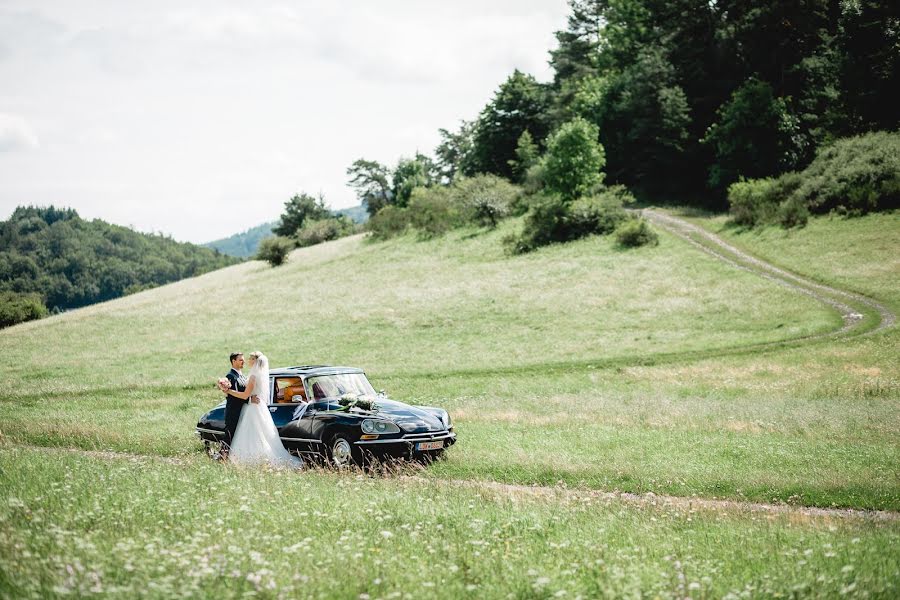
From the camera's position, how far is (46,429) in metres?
17.6

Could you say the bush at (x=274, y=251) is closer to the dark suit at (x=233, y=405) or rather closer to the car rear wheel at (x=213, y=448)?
the car rear wheel at (x=213, y=448)

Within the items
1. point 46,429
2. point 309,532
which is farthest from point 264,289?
point 309,532

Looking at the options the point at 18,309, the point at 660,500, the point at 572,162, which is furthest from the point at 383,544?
the point at 18,309

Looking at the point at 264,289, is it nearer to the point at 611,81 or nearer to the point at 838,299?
the point at 838,299

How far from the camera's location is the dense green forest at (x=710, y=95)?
188 feet

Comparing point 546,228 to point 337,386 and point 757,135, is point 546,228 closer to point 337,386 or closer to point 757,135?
point 757,135

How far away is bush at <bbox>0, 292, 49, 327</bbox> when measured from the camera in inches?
2216

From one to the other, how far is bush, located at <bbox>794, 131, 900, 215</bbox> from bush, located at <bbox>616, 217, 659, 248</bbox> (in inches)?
432

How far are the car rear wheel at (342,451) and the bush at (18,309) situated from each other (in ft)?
186

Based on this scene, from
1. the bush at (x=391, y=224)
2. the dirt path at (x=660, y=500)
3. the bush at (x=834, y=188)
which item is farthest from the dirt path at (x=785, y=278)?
the bush at (x=391, y=224)

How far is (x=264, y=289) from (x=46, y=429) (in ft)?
137

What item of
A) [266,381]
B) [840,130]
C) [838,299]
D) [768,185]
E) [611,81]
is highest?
[611,81]

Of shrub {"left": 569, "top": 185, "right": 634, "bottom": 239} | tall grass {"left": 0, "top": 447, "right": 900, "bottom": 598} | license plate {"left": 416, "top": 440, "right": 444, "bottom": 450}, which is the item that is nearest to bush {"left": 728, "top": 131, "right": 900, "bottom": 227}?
shrub {"left": 569, "top": 185, "right": 634, "bottom": 239}

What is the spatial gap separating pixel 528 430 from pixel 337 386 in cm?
547
